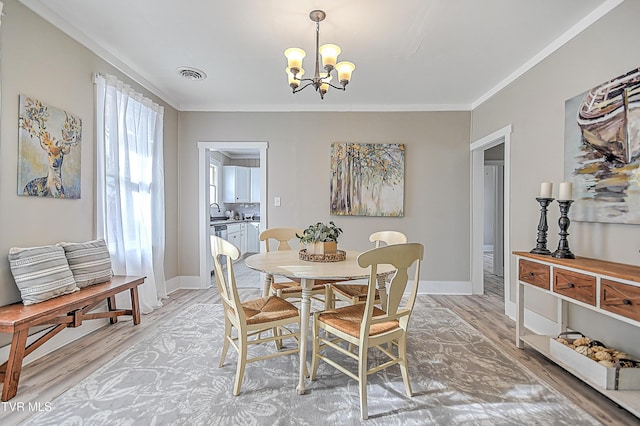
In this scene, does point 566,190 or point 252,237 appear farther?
point 252,237

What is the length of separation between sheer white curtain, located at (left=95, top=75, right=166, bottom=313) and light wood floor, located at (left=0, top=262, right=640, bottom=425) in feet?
1.60

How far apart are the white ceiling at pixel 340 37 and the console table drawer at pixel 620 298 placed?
187 centimetres

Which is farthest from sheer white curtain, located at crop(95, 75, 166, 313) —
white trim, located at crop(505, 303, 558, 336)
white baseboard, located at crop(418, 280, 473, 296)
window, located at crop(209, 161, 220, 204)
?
white trim, located at crop(505, 303, 558, 336)

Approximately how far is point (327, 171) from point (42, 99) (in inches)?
115

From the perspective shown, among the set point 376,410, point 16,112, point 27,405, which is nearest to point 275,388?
point 376,410

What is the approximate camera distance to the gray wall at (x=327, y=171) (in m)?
4.20

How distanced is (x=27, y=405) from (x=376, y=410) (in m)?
1.90

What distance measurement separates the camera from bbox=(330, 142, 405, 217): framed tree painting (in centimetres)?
419

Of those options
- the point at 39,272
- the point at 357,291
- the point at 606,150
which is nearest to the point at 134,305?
the point at 39,272

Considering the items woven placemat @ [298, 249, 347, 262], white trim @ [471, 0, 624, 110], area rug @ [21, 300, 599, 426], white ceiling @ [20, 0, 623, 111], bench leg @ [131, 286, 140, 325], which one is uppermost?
white ceiling @ [20, 0, 623, 111]

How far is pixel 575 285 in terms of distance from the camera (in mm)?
1938

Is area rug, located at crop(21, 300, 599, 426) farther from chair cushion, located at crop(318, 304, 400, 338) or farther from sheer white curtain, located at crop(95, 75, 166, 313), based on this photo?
sheer white curtain, located at crop(95, 75, 166, 313)

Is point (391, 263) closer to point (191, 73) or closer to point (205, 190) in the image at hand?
point (191, 73)

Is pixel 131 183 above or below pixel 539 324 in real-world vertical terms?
above
